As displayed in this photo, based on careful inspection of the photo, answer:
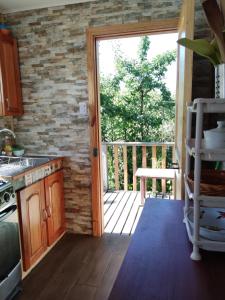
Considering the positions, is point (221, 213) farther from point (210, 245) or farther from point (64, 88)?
point (64, 88)

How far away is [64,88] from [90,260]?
67.4 inches

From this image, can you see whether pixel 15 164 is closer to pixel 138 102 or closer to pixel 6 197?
pixel 6 197

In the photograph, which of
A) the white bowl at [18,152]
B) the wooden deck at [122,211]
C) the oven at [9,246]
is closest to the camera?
the oven at [9,246]

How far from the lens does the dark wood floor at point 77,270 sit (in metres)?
1.89

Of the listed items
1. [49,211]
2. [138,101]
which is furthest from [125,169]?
[49,211]

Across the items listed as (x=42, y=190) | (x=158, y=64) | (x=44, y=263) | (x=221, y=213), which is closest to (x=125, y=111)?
(x=158, y=64)

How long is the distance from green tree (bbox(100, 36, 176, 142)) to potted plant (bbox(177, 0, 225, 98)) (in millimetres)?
3338

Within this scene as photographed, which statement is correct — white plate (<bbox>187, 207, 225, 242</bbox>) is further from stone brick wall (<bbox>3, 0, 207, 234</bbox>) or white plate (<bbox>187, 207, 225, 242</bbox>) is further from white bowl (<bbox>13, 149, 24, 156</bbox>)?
white bowl (<bbox>13, 149, 24, 156</bbox>)

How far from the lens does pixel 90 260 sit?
2.30m

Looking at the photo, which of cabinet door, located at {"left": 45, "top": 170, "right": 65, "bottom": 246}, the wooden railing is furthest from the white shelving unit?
the wooden railing

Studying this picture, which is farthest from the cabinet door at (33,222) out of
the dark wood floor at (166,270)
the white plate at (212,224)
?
the white plate at (212,224)

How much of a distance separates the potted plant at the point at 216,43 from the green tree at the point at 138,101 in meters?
3.34

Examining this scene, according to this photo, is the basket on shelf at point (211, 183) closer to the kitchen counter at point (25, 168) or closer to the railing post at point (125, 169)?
the kitchen counter at point (25, 168)

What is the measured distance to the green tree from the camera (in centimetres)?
439
